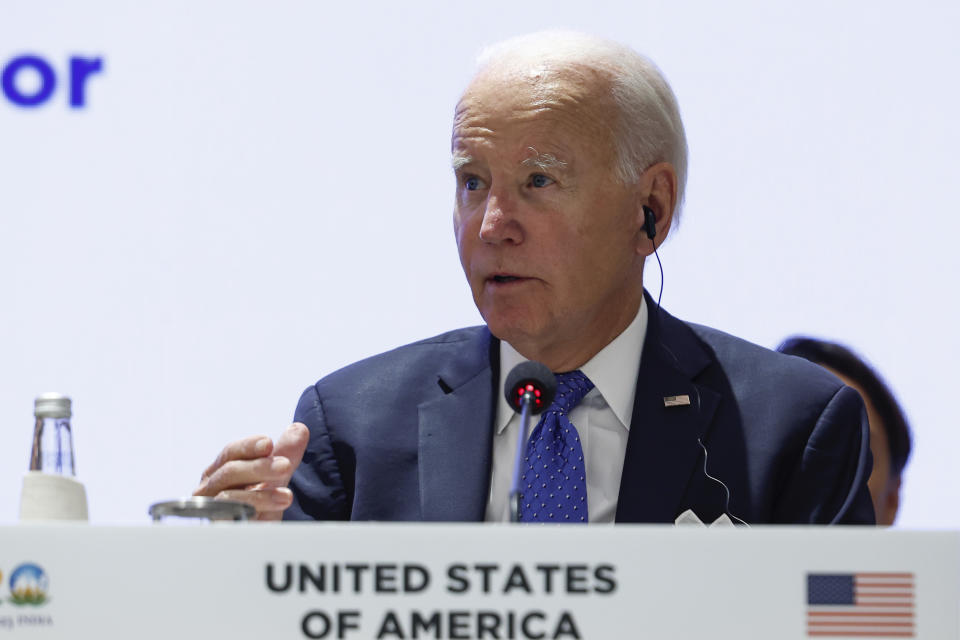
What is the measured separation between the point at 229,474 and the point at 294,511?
55 centimetres

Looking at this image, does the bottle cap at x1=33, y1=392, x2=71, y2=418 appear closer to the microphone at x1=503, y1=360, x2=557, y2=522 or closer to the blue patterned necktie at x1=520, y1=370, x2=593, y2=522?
the microphone at x1=503, y1=360, x2=557, y2=522

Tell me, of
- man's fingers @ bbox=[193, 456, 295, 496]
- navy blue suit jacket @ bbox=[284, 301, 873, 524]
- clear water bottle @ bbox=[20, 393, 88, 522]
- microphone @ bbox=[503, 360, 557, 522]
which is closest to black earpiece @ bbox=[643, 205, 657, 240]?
navy blue suit jacket @ bbox=[284, 301, 873, 524]

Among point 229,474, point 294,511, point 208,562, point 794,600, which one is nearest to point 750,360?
point 294,511

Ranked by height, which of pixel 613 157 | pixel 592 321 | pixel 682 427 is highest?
pixel 613 157

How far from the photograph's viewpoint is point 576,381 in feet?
8.53

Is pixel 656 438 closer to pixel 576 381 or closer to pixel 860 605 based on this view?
pixel 576 381

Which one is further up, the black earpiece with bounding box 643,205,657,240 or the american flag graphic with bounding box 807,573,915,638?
the black earpiece with bounding box 643,205,657,240

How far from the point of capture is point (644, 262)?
9.43ft

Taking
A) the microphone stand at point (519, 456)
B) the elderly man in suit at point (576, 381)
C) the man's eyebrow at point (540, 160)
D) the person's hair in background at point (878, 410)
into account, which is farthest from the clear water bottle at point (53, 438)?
the person's hair in background at point (878, 410)

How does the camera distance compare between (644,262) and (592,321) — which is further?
(644,262)

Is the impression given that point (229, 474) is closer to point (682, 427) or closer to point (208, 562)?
point (208, 562)

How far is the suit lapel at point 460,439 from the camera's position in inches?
96.7

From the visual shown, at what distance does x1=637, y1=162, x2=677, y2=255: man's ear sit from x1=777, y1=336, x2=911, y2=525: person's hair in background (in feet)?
4.47

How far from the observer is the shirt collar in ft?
8.50
